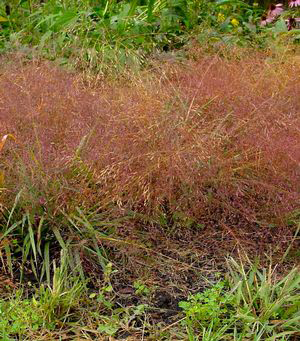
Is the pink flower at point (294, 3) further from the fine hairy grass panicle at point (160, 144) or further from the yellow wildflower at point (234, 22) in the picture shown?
the fine hairy grass panicle at point (160, 144)

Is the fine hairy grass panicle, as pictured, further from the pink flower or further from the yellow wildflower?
the pink flower

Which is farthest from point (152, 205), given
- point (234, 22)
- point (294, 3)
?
point (294, 3)

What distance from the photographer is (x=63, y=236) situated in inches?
107

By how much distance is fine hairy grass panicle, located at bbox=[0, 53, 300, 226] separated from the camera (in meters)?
2.84

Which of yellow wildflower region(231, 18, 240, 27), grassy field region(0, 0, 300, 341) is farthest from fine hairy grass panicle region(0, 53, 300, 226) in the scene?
yellow wildflower region(231, 18, 240, 27)

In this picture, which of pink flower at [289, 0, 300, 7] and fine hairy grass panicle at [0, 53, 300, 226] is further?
pink flower at [289, 0, 300, 7]

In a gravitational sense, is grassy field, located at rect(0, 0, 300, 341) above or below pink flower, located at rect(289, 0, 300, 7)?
above

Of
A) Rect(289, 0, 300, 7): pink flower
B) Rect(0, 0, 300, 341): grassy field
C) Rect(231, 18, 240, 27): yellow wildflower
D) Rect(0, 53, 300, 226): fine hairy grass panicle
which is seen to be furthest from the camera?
Rect(289, 0, 300, 7): pink flower

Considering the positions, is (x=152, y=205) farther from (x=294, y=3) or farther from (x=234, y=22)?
(x=294, y=3)

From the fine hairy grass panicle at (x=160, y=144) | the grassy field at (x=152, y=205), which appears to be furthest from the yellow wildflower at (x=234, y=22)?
the fine hairy grass panicle at (x=160, y=144)

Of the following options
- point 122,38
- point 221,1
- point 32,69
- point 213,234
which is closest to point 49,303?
point 213,234

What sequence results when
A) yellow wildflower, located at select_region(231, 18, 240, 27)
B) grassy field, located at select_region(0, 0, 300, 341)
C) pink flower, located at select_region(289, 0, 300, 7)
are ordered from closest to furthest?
grassy field, located at select_region(0, 0, 300, 341) → yellow wildflower, located at select_region(231, 18, 240, 27) → pink flower, located at select_region(289, 0, 300, 7)

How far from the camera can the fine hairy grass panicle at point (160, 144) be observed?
2842 millimetres

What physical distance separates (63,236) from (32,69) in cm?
138
